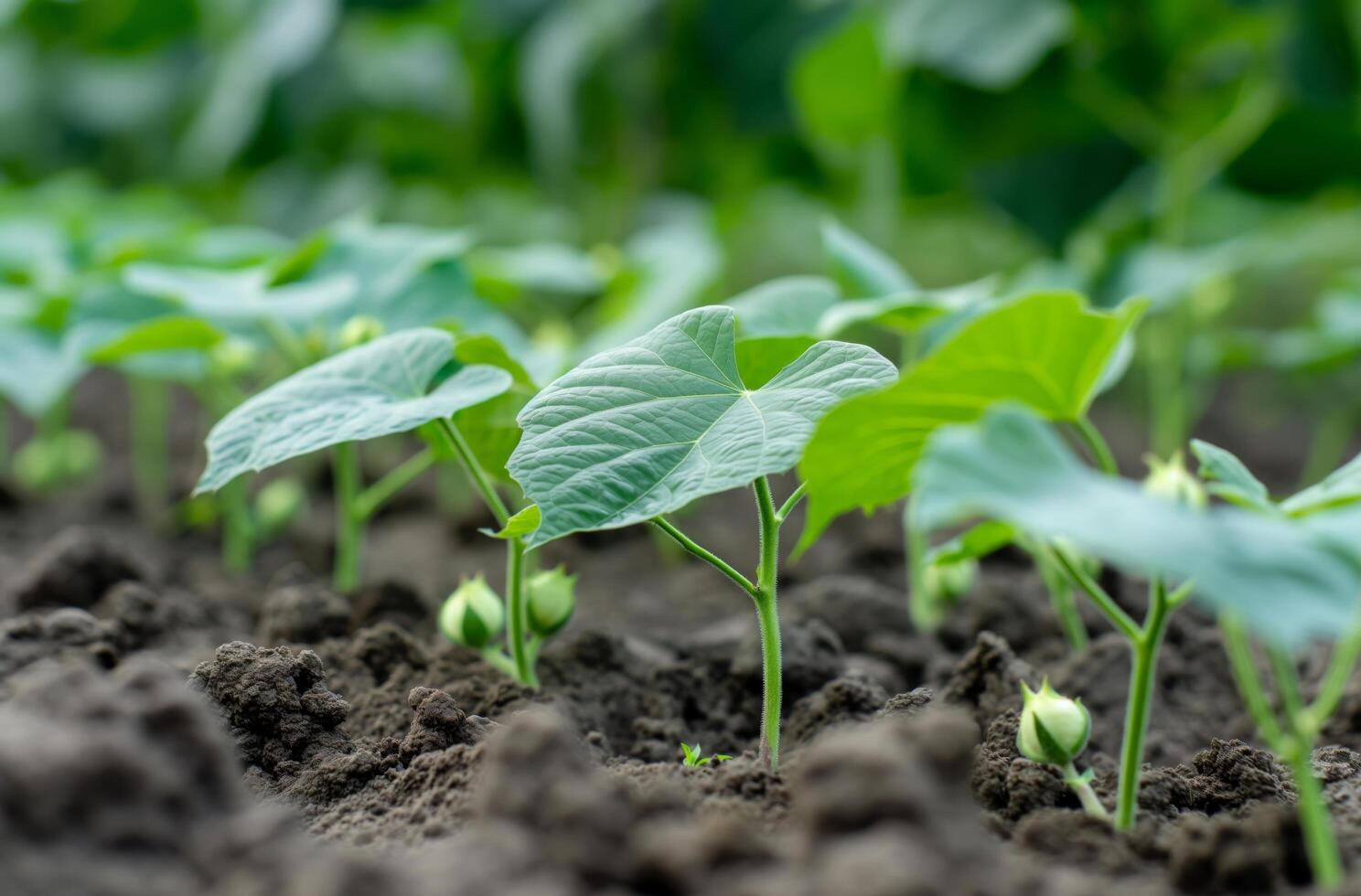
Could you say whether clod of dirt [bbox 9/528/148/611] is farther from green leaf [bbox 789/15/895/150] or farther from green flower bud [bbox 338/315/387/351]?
green leaf [bbox 789/15/895/150]

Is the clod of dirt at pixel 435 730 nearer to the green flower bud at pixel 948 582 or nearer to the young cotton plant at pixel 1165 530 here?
the young cotton plant at pixel 1165 530

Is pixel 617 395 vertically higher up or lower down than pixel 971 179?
higher up

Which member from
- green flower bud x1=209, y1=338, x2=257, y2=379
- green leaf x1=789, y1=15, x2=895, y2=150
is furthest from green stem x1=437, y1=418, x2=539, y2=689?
green leaf x1=789, y1=15, x2=895, y2=150

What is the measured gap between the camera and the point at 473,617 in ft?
2.73

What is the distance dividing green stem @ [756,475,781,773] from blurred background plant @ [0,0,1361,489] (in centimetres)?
42

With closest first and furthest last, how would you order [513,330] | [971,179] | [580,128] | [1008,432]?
[1008,432], [513,330], [971,179], [580,128]

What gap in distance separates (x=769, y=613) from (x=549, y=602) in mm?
225

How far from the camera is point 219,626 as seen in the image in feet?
3.72

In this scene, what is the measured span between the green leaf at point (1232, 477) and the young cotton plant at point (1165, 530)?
42mm

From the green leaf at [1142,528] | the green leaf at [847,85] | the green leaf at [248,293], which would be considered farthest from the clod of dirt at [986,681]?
the green leaf at [847,85]

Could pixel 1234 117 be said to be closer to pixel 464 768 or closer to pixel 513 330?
pixel 513 330

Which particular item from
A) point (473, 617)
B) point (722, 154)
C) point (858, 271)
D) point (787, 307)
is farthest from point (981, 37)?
point (473, 617)

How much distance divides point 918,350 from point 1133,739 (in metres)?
0.60

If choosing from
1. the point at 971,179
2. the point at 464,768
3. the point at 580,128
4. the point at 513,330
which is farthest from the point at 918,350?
the point at 580,128
